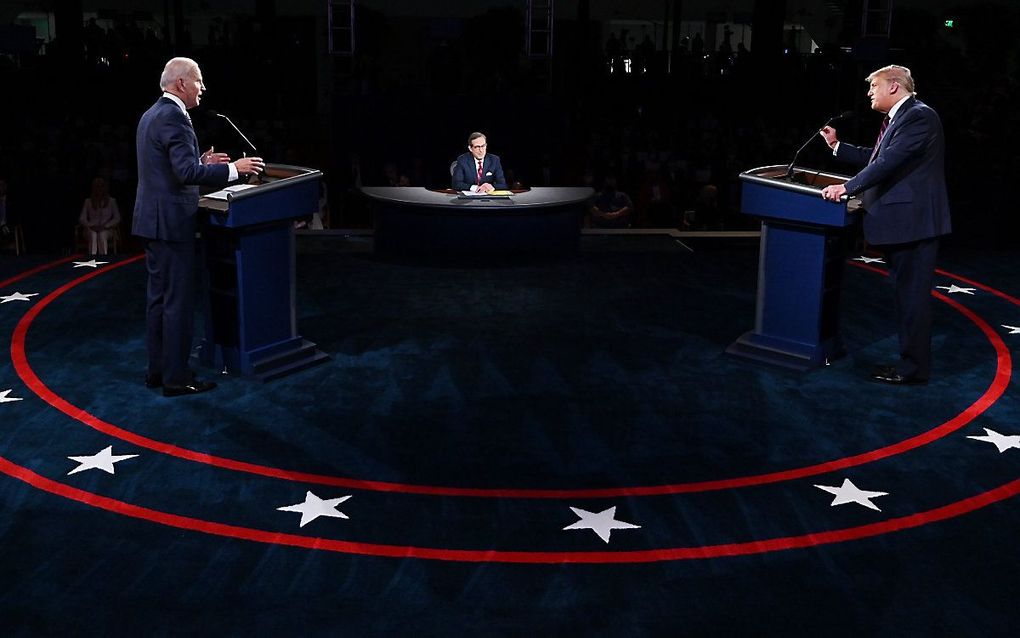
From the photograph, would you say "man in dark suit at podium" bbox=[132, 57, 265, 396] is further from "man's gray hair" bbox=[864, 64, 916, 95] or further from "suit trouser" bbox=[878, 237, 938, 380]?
"suit trouser" bbox=[878, 237, 938, 380]

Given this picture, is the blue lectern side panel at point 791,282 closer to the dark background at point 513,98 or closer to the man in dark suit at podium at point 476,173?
the man in dark suit at podium at point 476,173

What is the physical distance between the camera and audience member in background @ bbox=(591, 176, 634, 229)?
413 inches

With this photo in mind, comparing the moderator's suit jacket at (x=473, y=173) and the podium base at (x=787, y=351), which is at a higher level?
the moderator's suit jacket at (x=473, y=173)

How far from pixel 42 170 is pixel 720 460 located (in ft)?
28.2

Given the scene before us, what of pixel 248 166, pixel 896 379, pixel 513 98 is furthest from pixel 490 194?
pixel 896 379

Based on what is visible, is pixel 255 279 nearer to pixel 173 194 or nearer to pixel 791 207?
pixel 173 194

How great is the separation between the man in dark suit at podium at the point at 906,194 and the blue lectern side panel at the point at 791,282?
0.38 m

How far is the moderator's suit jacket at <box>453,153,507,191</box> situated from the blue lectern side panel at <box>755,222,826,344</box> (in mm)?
3647

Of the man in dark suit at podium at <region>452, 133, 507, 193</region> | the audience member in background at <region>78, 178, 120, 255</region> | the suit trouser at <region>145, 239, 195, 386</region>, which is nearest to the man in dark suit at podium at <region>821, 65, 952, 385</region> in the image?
the suit trouser at <region>145, 239, 195, 386</region>

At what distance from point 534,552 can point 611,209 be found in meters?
7.05

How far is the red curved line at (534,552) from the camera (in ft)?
12.6

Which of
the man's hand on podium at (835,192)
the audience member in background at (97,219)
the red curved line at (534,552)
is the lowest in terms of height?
the red curved line at (534,552)

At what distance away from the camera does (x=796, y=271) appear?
20.1ft

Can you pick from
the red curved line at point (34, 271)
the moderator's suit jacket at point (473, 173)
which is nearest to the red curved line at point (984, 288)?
the moderator's suit jacket at point (473, 173)
